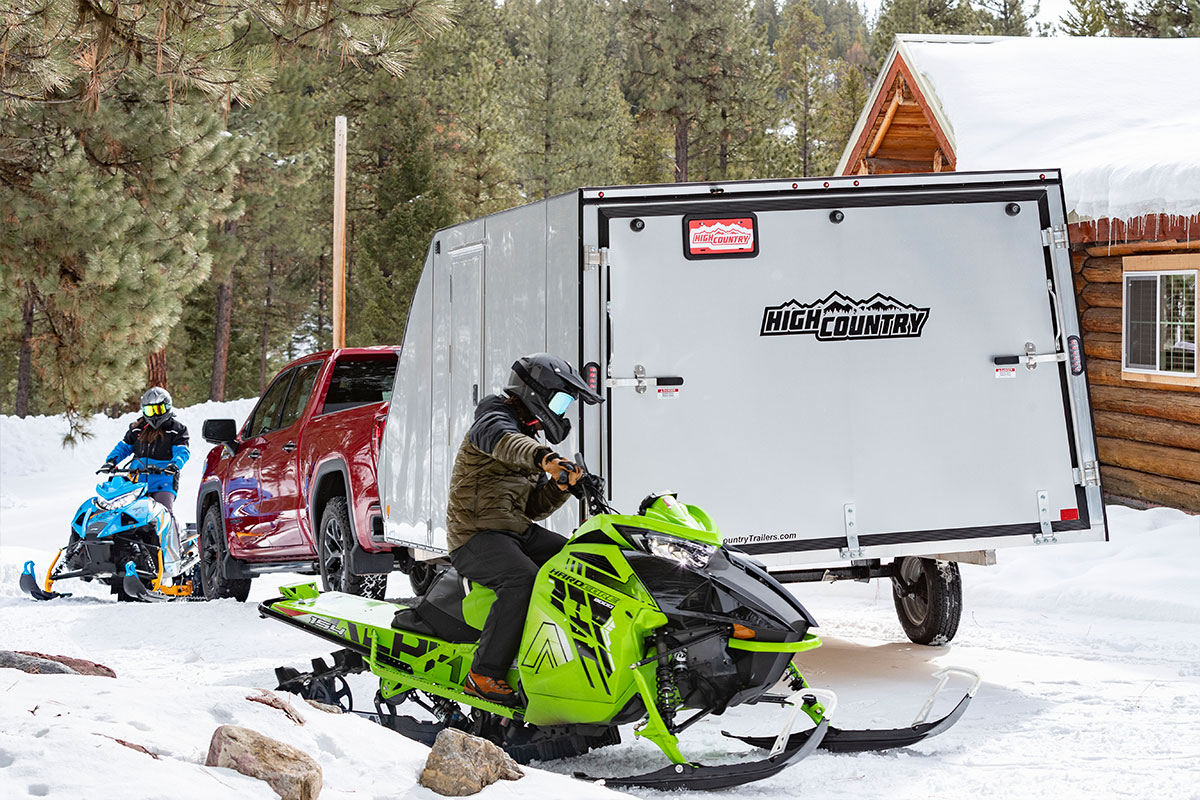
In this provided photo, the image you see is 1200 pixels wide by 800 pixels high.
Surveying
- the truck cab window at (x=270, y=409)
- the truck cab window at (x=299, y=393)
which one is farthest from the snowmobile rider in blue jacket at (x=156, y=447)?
the truck cab window at (x=299, y=393)

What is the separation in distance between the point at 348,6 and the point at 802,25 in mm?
63075

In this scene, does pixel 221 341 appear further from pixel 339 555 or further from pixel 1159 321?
pixel 1159 321

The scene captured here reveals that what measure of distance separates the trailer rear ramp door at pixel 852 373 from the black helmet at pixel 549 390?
1626 millimetres

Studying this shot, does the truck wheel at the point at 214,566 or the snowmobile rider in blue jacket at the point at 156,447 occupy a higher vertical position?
the snowmobile rider in blue jacket at the point at 156,447

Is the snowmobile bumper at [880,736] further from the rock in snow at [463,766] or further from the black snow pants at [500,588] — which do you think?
the rock in snow at [463,766]

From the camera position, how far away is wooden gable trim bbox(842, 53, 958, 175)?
18.5m

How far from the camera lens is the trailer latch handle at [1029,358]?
25.3ft

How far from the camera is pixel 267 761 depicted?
4.48 metres

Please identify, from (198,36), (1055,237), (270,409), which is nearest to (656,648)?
(1055,237)

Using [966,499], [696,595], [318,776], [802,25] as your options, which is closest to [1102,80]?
[966,499]

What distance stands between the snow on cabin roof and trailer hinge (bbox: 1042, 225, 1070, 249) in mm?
4733

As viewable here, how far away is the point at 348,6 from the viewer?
7965 millimetres

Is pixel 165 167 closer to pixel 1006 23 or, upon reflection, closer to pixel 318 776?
pixel 318 776

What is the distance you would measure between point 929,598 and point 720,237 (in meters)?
2.92
